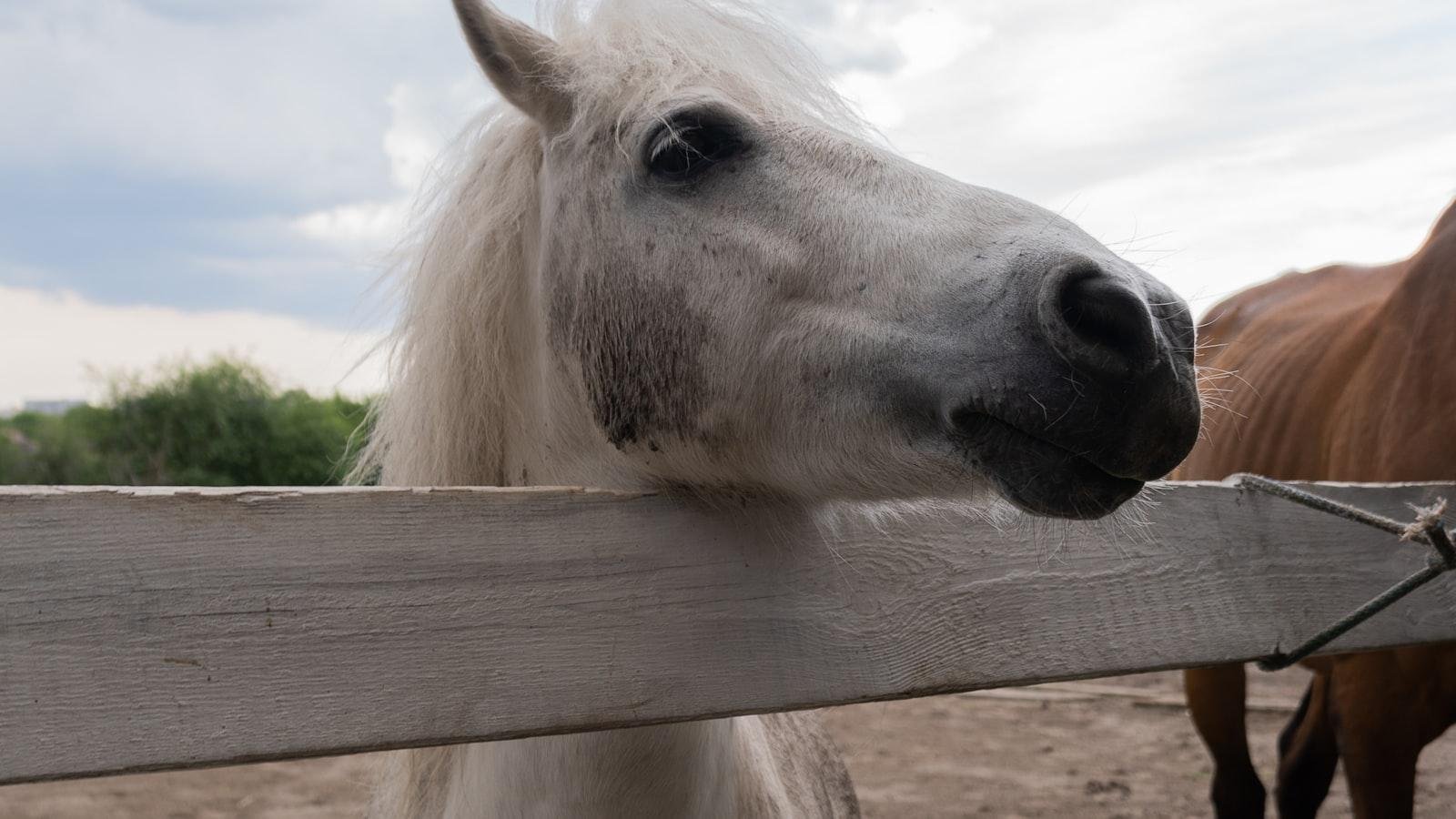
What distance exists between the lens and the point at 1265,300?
5430 millimetres

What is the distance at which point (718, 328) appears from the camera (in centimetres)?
145

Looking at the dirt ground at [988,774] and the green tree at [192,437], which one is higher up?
the green tree at [192,437]

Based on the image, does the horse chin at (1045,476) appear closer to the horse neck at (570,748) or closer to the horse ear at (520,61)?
the horse neck at (570,748)

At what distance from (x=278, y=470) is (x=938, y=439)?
64.2ft

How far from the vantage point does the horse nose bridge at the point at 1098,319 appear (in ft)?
3.87

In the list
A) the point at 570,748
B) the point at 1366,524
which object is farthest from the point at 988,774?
the point at 570,748

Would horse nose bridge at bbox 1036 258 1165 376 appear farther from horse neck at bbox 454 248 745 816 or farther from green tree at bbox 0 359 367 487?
green tree at bbox 0 359 367 487

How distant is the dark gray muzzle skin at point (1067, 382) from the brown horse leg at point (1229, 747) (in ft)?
11.1

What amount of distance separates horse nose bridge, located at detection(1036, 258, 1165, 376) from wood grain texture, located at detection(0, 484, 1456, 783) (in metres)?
0.43

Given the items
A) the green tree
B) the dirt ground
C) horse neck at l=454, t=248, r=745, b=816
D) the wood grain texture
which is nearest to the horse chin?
the wood grain texture

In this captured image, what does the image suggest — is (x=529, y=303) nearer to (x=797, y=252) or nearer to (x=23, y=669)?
(x=797, y=252)

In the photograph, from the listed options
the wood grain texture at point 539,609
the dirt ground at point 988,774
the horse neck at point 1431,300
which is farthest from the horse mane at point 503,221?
the dirt ground at point 988,774

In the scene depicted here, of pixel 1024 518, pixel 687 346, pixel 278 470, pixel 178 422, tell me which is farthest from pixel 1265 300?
pixel 178 422

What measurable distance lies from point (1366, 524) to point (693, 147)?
4.11ft
